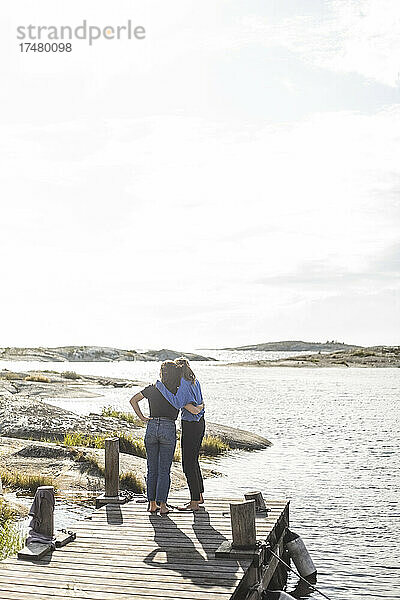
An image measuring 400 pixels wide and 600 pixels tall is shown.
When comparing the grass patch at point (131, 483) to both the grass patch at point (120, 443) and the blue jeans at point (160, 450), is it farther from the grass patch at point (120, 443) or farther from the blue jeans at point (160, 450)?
the blue jeans at point (160, 450)

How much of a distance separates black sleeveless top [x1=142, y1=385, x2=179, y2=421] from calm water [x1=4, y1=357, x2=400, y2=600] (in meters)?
3.72

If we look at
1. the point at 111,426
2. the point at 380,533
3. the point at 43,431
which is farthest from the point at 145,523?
the point at 111,426

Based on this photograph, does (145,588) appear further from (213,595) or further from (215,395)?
(215,395)

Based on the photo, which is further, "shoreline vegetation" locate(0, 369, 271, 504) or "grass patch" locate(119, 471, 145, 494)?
"grass patch" locate(119, 471, 145, 494)

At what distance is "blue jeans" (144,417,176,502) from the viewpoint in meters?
12.3

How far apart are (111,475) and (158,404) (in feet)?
7.61

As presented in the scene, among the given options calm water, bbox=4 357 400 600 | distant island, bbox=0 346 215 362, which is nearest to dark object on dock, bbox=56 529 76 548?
calm water, bbox=4 357 400 600

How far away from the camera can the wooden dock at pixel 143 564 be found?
8.52 meters

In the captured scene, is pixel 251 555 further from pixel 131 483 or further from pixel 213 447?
pixel 213 447

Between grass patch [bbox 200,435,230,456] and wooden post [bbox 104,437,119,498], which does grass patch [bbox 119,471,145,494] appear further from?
grass patch [bbox 200,435,230,456]

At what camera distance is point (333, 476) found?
22.7 metres

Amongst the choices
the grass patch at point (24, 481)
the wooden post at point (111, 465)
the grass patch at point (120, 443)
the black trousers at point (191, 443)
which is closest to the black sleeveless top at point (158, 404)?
the black trousers at point (191, 443)

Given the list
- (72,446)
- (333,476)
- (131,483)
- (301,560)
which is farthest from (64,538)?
(333,476)

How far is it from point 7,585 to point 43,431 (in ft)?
55.3
